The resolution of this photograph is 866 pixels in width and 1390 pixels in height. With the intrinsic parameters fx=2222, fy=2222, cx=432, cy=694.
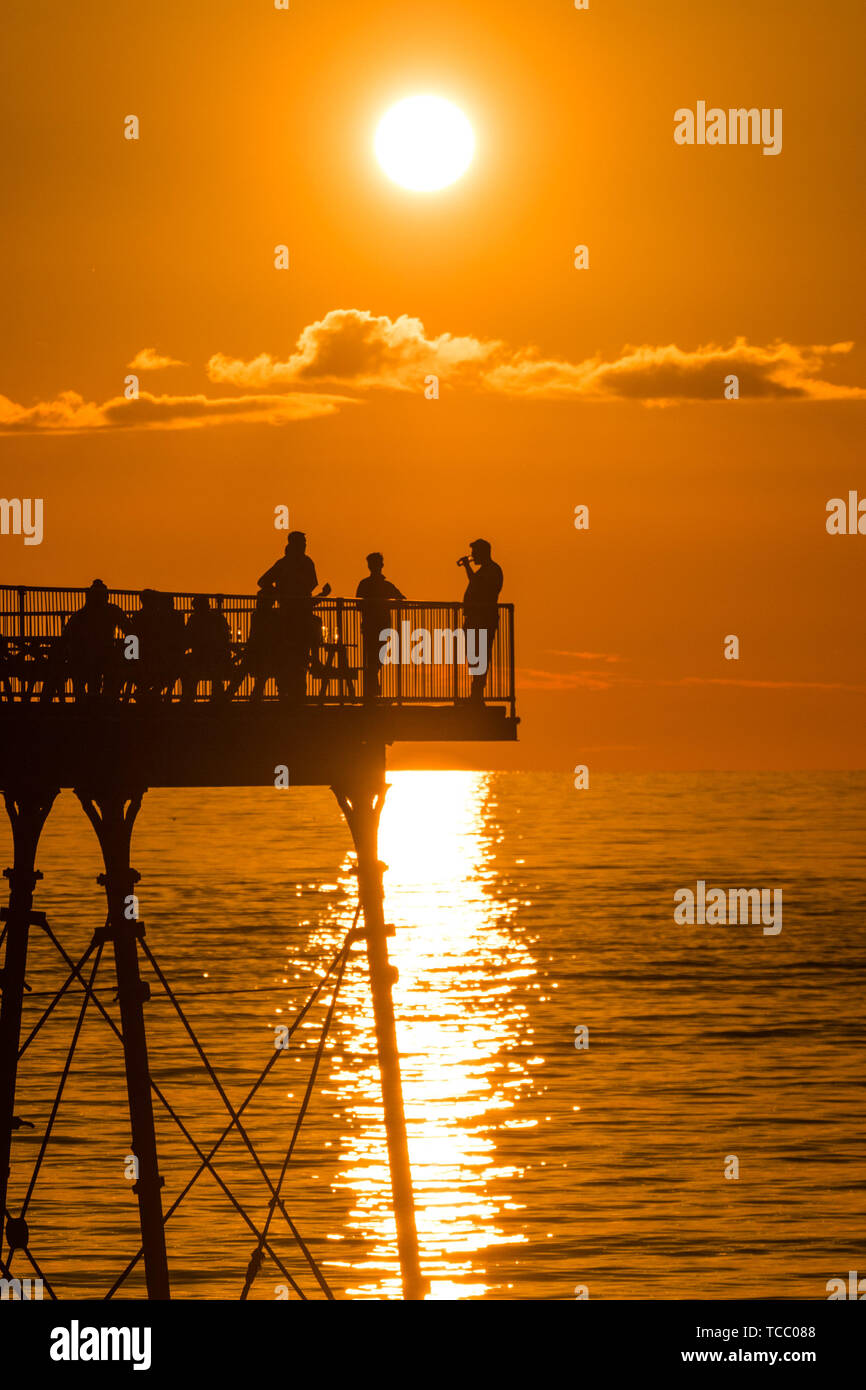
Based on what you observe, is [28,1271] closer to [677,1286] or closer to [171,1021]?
[677,1286]

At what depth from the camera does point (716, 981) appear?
103m

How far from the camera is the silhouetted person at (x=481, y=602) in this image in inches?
1051

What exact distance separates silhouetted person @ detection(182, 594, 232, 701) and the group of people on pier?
0.04 ft

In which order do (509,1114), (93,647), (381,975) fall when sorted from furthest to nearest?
1. (509,1114)
2. (381,975)
3. (93,647)

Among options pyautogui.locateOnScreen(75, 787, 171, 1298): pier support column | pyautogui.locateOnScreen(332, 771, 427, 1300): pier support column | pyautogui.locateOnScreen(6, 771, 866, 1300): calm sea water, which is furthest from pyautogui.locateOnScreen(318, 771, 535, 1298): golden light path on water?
pyautogui.locateOnScreen(75, 787, 171, 1298): pier support column

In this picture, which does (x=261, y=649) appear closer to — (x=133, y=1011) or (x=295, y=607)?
(x=295, y=607)

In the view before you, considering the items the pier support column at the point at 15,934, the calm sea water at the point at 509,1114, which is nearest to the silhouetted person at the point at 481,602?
the pier support column at the point at 15,934

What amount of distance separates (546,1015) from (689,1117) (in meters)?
28.3

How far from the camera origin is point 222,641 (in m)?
25.9

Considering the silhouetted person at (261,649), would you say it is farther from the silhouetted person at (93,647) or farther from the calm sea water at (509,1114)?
the calm sea water at (509,1114)

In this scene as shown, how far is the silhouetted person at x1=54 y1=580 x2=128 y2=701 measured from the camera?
2519cm

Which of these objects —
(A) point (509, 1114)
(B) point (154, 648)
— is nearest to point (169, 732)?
(B) point (154, 648)

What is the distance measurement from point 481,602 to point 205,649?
342 centimetres
